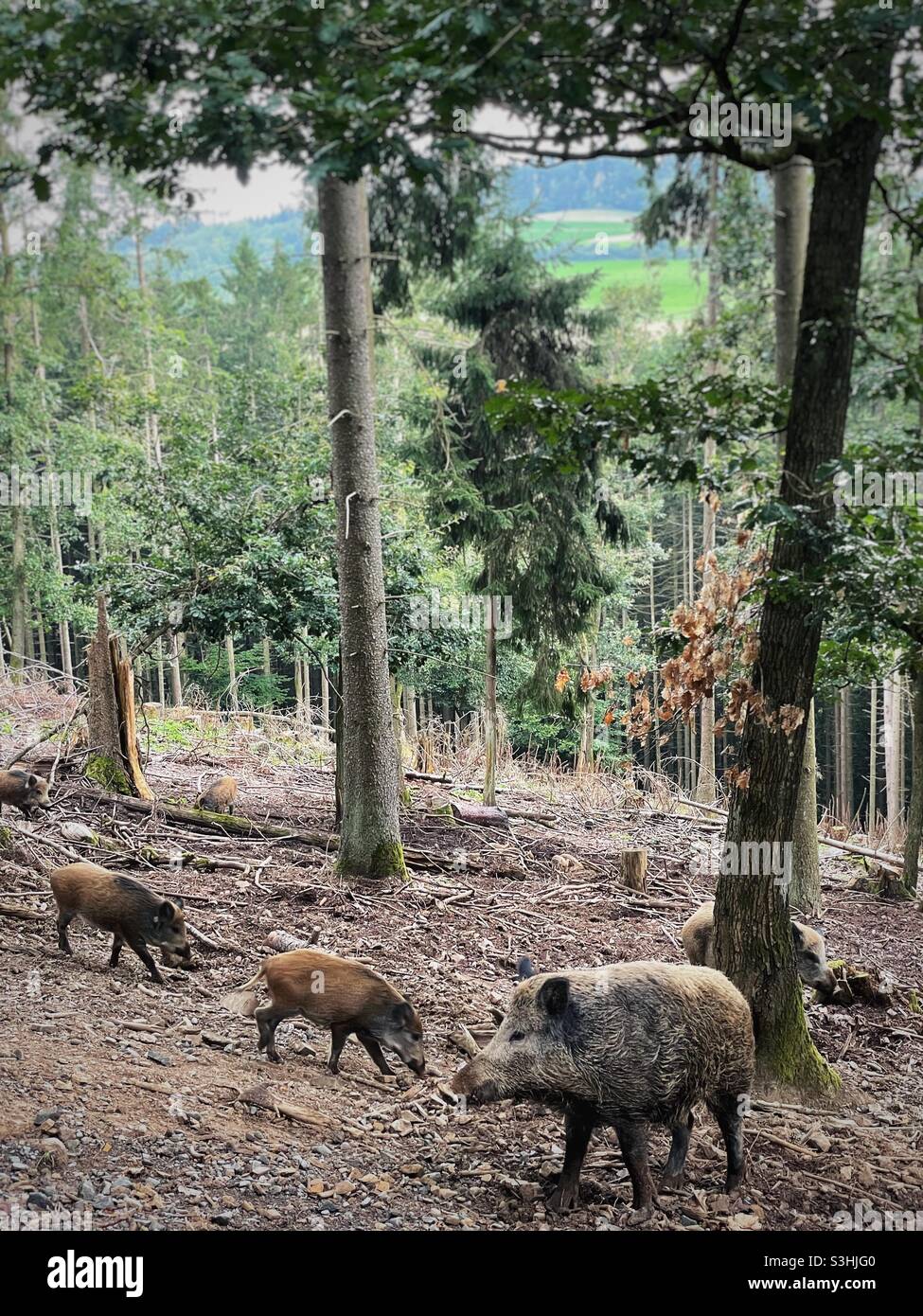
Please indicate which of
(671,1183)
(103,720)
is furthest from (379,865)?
(671,1183)

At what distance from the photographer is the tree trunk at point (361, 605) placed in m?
7.60

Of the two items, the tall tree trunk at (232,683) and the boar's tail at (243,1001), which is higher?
the boar's tail at (243,1001)

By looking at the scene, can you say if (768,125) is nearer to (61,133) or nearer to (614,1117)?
(61,133)

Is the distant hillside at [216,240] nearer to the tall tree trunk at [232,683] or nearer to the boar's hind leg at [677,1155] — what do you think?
the tall tree trunk at [232,683]

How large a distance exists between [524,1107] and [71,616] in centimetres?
1551

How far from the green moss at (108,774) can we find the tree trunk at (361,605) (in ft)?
7.38

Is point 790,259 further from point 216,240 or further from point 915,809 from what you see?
point 216,240

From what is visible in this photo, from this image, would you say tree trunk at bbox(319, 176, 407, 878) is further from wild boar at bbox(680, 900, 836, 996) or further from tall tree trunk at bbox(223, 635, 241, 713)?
tall tree trunk at bbox(223, 635, 241, 713)

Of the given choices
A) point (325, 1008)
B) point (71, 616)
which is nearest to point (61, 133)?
point (325, 1008)

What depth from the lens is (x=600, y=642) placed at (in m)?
25.3

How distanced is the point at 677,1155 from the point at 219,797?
20.1 feet

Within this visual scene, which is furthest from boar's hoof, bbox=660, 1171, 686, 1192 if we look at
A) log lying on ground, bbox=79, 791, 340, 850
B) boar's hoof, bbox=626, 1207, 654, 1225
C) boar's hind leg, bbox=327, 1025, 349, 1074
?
log lying on ground, bbox=79, 791, 340, 850

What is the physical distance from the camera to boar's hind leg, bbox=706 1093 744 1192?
409cm

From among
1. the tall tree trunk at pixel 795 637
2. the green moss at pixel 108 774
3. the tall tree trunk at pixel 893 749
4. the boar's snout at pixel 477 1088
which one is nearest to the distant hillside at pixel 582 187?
the tall tree trunk at pixel 795 637
